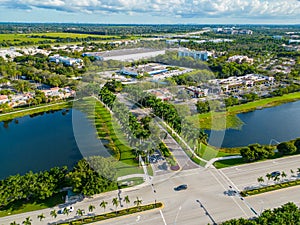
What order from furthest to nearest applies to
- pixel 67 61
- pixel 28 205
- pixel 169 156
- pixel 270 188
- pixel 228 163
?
1. pixel 67 61
2. pixel 169 156
3. pixel 228 163
4. pixel 270 188
5. pixel 28 205

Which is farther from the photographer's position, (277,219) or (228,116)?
(228,116)

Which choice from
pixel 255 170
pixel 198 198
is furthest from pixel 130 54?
pixel 198 198

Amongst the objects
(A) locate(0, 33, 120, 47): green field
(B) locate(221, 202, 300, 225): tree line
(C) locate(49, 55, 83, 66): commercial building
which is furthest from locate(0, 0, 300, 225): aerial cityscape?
(A) locate(0, 33, 120, 47): green field

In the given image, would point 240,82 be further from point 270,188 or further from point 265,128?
point 270,188

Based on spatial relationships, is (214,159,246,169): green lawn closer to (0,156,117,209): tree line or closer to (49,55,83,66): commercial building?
(0,156,117,209): tree line

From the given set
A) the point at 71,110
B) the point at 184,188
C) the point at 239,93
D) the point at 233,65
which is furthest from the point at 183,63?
the point at 184,188

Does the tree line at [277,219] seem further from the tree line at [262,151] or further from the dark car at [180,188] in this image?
the tree line at [262,151]

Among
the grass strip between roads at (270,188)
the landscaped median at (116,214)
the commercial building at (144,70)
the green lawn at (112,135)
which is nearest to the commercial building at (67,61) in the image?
the commercial building at (144,70)
